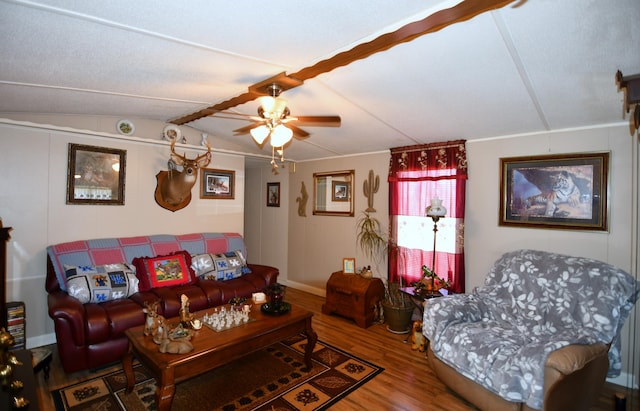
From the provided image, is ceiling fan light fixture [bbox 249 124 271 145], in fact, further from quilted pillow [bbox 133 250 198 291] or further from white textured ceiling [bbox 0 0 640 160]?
quilted pillow [bbox 133 250 198 291]

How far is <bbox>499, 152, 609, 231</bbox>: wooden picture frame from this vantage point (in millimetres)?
2819

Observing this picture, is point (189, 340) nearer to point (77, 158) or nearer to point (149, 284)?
point (149, 284)

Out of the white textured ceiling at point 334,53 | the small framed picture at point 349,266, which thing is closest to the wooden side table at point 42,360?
the white textured ceiling at point 334,53

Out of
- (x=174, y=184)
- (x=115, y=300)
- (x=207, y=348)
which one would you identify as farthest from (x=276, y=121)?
(x=115, y=300)

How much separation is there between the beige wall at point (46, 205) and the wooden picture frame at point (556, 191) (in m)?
4.24

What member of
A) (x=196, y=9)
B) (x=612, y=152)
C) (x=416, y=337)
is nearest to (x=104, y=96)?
(x=196, y=9)

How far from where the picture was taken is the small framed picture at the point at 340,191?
15.8 ft

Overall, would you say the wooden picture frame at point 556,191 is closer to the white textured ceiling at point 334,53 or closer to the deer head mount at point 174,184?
the white textured ceiling at point 334,53

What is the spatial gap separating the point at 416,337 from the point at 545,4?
9.73 ft

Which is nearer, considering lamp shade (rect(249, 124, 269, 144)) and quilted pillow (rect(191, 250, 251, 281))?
lamp shade (rect(249, 124, 269, 144))

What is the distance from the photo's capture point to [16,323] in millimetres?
2830

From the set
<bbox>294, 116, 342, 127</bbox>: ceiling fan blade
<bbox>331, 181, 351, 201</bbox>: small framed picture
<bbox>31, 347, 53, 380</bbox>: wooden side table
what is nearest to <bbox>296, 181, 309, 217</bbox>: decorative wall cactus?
<bbox>331, 181, 351, 201</bbox>: small framed picture

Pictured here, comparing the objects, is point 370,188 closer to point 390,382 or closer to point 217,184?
point 217,184

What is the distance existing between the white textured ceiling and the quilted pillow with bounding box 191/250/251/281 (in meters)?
1.90
